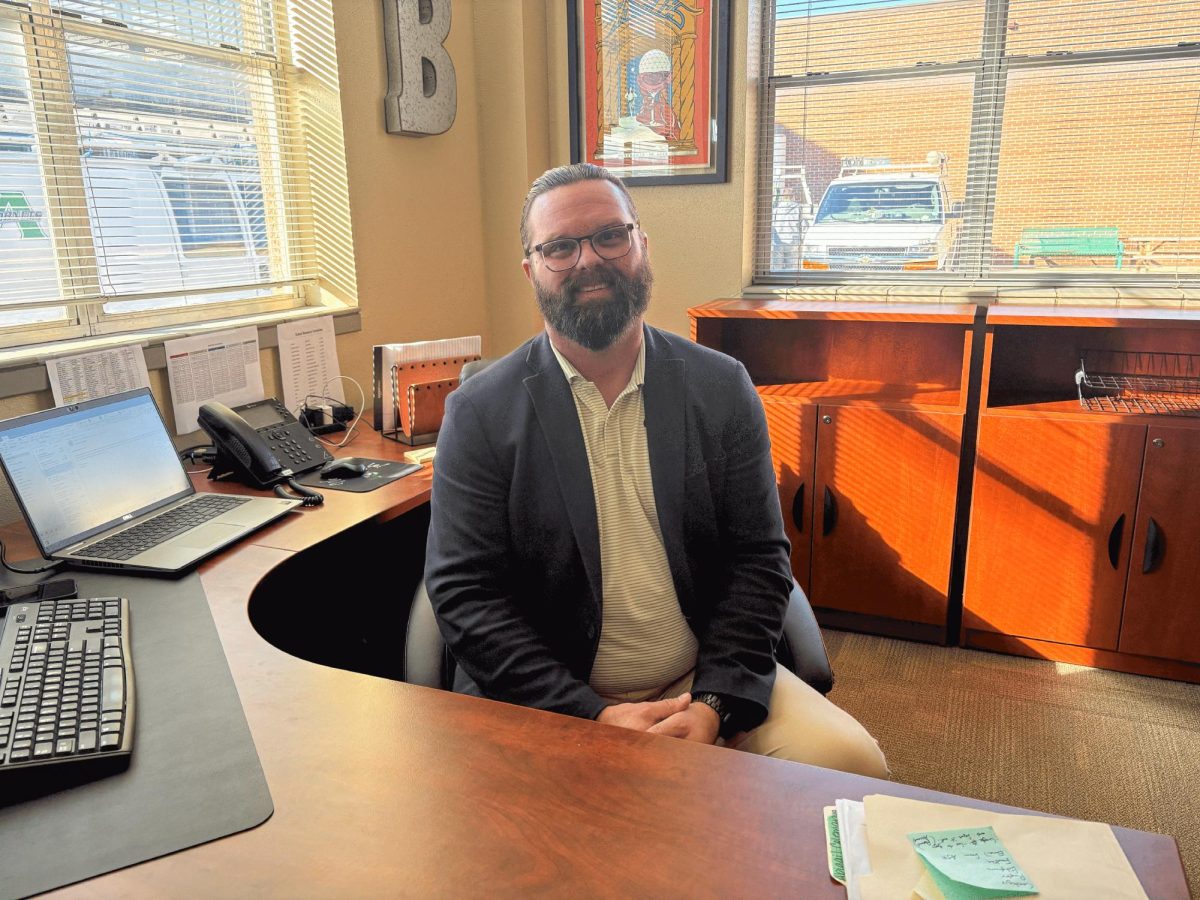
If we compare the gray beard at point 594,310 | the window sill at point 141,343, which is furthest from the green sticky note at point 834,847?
the window sill at point 141,343

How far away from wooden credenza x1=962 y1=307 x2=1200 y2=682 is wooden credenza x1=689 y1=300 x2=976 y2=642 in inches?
4.3

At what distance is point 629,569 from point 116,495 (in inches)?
39.8

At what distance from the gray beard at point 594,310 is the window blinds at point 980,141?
6.12 feet

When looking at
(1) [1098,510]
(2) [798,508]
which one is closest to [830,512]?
(2) [798,508]

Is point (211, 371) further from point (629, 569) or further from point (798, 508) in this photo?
point (798, 508)

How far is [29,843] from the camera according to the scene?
0.88 meters

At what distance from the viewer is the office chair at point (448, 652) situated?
1454mm

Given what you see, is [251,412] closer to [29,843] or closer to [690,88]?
[29,843]

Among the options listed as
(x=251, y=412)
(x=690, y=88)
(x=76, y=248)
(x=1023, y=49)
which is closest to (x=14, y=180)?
(x=76, y=248)

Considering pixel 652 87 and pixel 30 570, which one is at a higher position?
pixel 652 87

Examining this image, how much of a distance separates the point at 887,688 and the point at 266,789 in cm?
200

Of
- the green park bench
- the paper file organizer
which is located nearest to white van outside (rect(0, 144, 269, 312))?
the paper file organizer

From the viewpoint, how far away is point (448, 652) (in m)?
1.48

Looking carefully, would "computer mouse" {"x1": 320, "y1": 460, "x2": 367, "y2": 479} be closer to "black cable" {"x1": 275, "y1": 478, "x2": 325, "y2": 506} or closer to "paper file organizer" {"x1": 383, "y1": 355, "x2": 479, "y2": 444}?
"black cable" {"x1": 275, "y1": 478, "x2": 325, "y2": 506}
